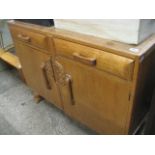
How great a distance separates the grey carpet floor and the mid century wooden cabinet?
20 centimetres

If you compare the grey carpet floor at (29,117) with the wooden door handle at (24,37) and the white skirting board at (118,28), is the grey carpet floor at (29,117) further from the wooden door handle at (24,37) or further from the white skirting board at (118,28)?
the white skirting board at (118,28)

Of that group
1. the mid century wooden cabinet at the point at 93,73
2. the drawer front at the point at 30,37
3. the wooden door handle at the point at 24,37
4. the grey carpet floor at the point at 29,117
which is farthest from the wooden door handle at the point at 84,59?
the grey carpet floor at the point at 29,117

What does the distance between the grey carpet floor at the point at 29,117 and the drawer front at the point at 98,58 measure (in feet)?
2.17

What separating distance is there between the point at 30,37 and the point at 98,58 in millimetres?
503

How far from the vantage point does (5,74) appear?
206 cm

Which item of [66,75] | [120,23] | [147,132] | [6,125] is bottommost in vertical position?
[6,125]

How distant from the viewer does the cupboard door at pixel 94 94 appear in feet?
2.58

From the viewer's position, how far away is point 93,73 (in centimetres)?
82

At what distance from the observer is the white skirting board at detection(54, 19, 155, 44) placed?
65 cm

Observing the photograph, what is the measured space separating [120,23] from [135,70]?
0.61ft

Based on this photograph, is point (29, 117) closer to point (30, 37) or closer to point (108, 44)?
point (30, 37)

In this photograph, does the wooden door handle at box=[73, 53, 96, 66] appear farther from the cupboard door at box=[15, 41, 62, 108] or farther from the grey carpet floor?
the grey carpet floor

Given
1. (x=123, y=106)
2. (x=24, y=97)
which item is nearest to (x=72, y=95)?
(x=123, y=106)
